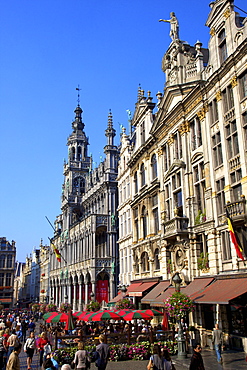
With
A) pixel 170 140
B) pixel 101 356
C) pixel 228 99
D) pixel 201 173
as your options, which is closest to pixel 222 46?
pixel 228 99

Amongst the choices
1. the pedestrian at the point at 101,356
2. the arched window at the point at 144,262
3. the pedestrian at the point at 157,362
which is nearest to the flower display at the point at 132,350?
the pedestrian at the point at 101,356

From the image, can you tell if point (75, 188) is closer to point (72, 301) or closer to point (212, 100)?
point (72, 301)

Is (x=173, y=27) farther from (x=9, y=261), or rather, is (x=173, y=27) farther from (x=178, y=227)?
(x=9, y=261)

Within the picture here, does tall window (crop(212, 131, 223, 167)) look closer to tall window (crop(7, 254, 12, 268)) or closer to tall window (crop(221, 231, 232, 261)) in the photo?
tall window (crop(221, 231, 232, 261))

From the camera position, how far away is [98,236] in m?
56.9

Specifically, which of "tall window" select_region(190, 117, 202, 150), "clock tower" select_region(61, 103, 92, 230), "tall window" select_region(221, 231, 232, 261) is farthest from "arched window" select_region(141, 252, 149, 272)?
"clock tower" select_region(61, 103, 92, 230)

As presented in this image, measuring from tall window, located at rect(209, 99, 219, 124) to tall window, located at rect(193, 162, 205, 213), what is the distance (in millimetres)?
3277

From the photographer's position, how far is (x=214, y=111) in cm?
2520

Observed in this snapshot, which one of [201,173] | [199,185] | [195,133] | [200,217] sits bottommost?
[200,217]

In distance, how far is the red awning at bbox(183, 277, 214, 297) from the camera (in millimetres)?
23688

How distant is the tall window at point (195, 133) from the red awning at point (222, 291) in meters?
9.95

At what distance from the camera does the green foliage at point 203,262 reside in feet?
82.9

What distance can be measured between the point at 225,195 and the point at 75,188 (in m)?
52.3

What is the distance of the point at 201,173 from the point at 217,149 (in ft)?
8.62
